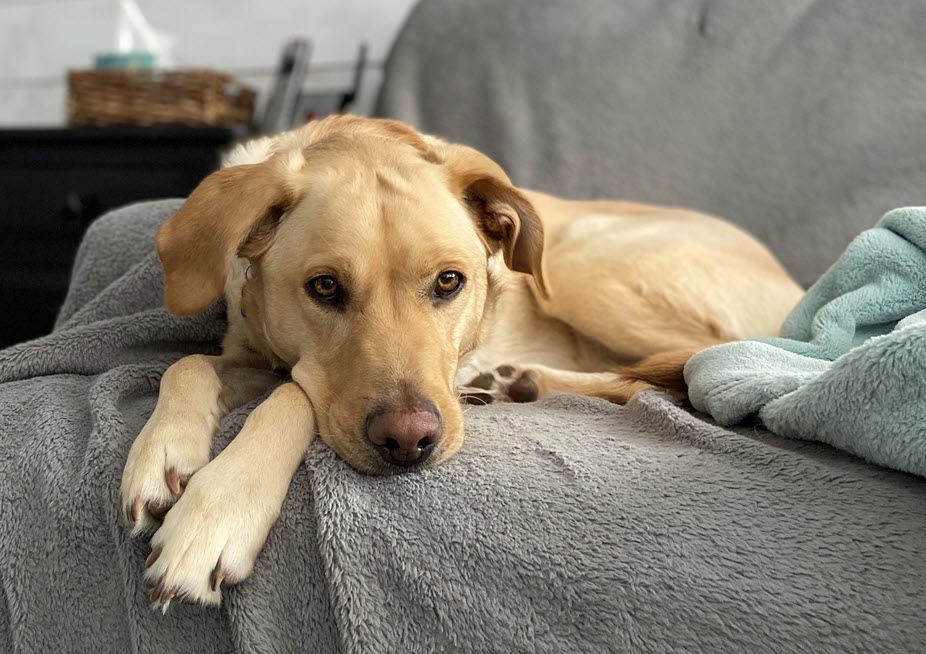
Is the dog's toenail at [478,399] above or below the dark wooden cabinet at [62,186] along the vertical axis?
above

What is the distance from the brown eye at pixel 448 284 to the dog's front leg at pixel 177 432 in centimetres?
42

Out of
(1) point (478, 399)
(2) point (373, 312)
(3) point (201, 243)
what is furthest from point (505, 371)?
(3) point (201, 243)

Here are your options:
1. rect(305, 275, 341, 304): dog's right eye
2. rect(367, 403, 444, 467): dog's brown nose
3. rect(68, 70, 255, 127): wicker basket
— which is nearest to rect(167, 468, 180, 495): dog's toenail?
rect(367, 403, 444, 467): dog's brown nose


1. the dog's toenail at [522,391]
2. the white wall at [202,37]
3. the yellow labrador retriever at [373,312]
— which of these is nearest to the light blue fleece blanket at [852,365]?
the yellow labrador retriever at [373,312]

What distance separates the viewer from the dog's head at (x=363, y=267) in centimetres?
110

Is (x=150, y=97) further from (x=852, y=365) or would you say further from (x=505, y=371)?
(x=852, y=365)

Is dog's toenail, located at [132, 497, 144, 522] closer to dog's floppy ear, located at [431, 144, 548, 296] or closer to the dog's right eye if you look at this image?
the dog's right eye

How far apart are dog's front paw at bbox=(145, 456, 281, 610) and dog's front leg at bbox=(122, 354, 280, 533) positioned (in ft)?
0.15

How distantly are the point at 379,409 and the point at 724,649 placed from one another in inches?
22.3

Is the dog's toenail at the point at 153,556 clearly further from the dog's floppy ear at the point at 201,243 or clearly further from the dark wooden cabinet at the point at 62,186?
the dark wooden cabinet at the point at 62,186

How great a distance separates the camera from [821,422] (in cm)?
97

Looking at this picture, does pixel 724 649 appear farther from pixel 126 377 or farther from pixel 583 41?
pixel 583 41

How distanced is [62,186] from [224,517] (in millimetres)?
2967

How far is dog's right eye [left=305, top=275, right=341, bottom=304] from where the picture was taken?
4.12 ft
